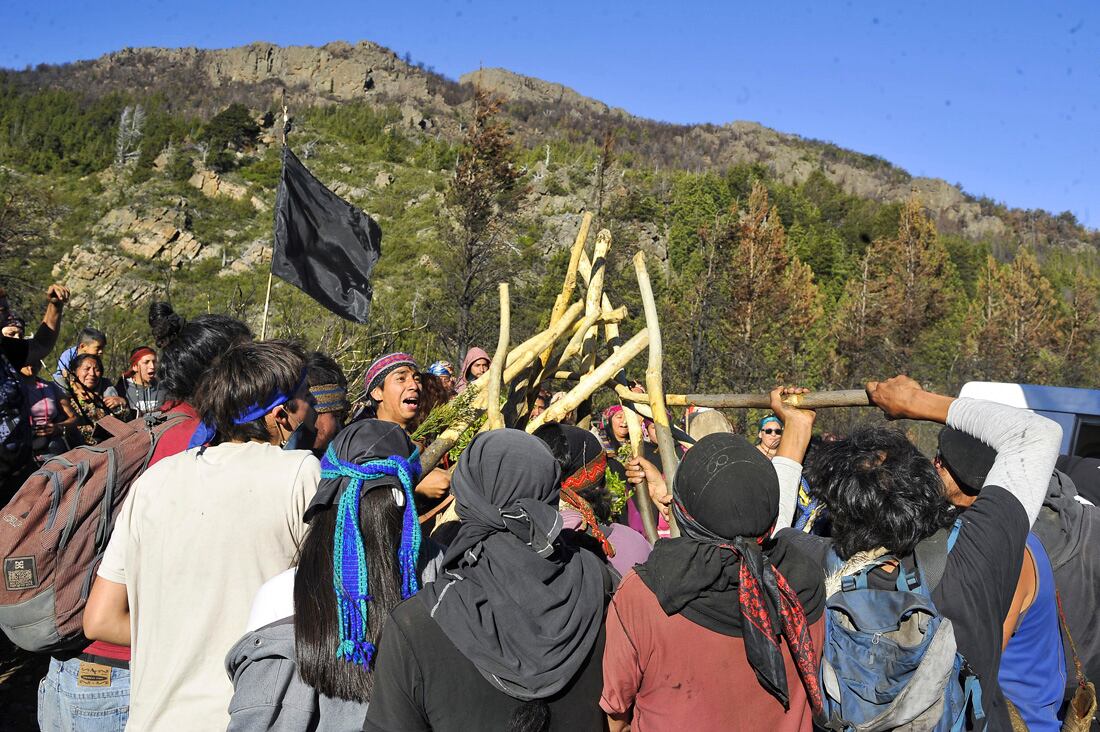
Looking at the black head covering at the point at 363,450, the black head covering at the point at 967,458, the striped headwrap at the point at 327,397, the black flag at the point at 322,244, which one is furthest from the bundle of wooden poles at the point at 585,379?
the black flag at the point at 322,244

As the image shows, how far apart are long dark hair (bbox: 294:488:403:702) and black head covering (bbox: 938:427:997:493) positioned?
171 centimetres

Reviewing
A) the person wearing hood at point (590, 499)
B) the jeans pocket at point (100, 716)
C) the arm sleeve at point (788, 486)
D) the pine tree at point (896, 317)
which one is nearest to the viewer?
the jeans pocket at point (100, 716)

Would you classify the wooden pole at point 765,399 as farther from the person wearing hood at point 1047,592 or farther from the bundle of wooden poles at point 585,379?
the person wearing hood at point 1047,592

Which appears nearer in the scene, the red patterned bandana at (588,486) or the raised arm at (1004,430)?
the raised arm at (1004,430)

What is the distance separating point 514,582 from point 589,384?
5.08 feet

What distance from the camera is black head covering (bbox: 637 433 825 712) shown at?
5.48ft

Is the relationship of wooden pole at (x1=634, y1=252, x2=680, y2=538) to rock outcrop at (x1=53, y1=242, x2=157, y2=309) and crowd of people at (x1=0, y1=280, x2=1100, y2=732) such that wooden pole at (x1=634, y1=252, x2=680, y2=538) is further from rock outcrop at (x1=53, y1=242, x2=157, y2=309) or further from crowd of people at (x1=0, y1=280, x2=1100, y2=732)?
rock outcrop at (x1=53, y1=242, x2=157, y2=309)

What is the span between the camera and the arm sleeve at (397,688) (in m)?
1.63

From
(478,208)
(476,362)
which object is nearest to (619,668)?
(476,362)

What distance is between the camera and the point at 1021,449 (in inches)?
81.7

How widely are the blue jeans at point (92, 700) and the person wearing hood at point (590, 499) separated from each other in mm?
1474

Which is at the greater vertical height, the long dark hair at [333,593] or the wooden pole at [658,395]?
the wooden pole at [658,395]

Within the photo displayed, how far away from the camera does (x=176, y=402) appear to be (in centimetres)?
278

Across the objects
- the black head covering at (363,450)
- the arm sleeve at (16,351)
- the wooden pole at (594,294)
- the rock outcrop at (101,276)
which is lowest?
the rock outcrop at (101,276)
